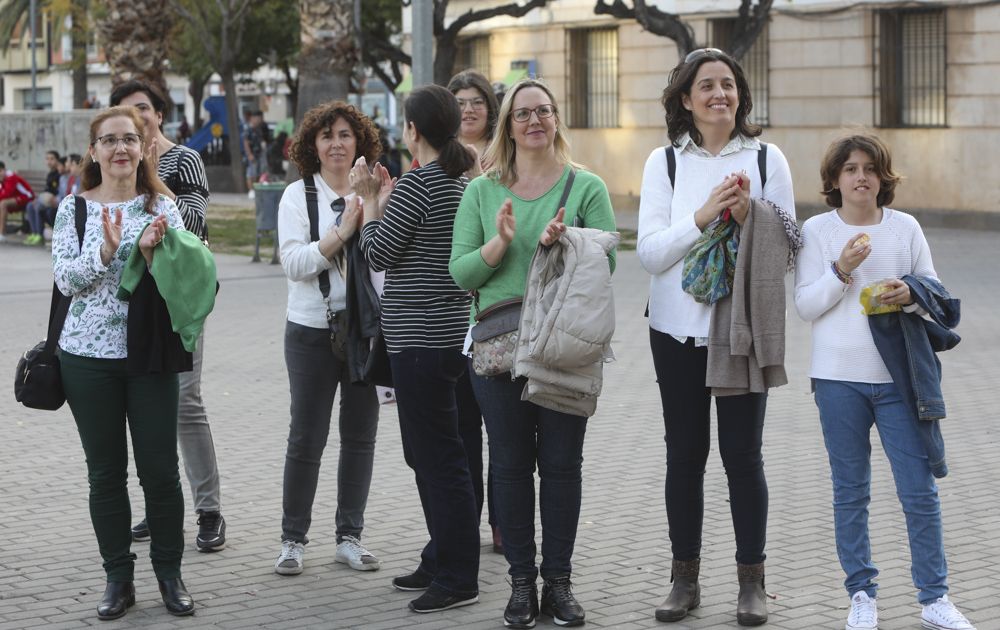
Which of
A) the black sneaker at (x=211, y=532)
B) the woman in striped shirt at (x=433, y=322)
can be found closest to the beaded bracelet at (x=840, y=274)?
the woman in striped shirt at (x=433, y=322)

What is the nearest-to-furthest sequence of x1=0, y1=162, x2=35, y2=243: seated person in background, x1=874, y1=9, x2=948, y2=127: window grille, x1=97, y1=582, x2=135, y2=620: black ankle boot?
1. x1=97, y1=582, x2=135, y2=620: black ankle boot
2. x1=0, y1=162, x2=35, y2=243: seated person in background
3. x1=874, y1=9, x2=948, y2=127: window grille

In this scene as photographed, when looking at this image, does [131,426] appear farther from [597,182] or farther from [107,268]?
[597,182]

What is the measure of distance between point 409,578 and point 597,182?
66.5 inches

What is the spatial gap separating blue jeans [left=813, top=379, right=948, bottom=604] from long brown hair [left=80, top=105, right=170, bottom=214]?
8.29ft

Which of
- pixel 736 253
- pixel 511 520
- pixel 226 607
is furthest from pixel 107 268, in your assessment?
pixel 736 253

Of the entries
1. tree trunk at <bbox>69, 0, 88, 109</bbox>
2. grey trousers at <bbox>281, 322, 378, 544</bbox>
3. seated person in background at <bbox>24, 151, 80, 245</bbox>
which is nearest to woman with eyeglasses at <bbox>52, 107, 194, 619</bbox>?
grey trousers at <bbox>281, 322, 378, 544</bbox>

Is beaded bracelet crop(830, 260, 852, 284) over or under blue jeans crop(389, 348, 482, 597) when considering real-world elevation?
over

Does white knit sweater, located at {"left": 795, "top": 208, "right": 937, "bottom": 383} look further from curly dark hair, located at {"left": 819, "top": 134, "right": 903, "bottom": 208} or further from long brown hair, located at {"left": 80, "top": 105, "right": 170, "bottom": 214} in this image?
long brown hair, located at {"left": 80, "top": 105, "right": 170, "bottom": 214}

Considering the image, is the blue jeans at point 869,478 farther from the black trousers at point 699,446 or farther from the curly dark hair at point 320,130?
the curly dark hair at point 320,130

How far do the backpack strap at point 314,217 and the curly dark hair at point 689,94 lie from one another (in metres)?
1.50

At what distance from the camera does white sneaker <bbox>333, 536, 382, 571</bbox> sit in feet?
20.2

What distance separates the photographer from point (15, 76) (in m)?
73.5

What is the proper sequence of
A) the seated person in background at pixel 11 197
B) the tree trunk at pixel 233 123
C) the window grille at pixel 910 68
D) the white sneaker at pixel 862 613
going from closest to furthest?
the white sneaker at pixel 862 613
the seated person in background at pixel 11 197
the window grille at pixel 910 68
the tree trunk at pixel 233 123

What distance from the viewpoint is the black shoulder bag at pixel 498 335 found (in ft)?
17.3
